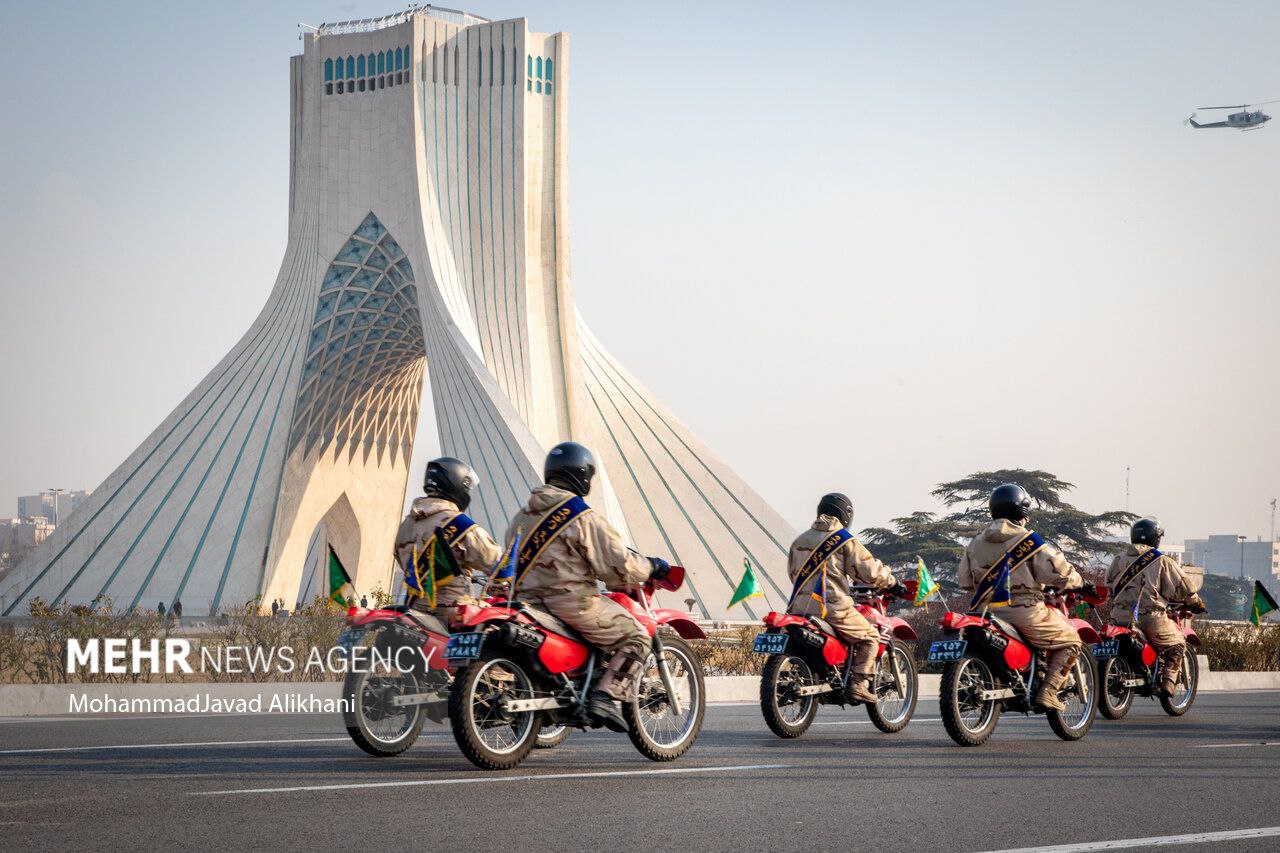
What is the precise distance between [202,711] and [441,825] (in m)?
6.62

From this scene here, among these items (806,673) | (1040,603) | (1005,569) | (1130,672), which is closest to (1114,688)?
(1130,672)

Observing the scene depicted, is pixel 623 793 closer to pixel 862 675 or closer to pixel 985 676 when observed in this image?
pixel 985 676

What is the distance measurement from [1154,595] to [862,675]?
3.02 meters

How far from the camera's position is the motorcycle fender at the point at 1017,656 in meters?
7.85

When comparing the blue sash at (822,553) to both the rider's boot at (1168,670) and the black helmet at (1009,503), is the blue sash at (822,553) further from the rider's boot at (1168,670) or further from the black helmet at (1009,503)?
the rider's boot at (1168,670)

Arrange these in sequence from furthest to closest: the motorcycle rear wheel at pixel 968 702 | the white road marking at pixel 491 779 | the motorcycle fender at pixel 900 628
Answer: the motorcycle fender at pixel 900 628 → the motorcycle rear wheel at pixel 968 702 → the white road marking at pixel 491 779

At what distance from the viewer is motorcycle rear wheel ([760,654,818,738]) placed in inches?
316

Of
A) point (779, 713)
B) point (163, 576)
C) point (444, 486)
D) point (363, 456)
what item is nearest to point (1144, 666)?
point (779, 713)

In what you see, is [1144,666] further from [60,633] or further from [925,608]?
[925,608]

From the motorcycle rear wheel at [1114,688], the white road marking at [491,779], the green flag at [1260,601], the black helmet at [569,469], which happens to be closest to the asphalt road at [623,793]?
the white road marking at [491,779]

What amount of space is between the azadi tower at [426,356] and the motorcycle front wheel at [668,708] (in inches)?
770

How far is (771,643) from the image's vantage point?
27.1ft

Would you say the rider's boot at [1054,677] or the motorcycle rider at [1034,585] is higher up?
the motorcycle rider at [1034,585]

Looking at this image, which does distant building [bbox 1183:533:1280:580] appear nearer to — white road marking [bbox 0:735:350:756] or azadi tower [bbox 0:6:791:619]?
azadi tower [bbox 0:6:791:619]
